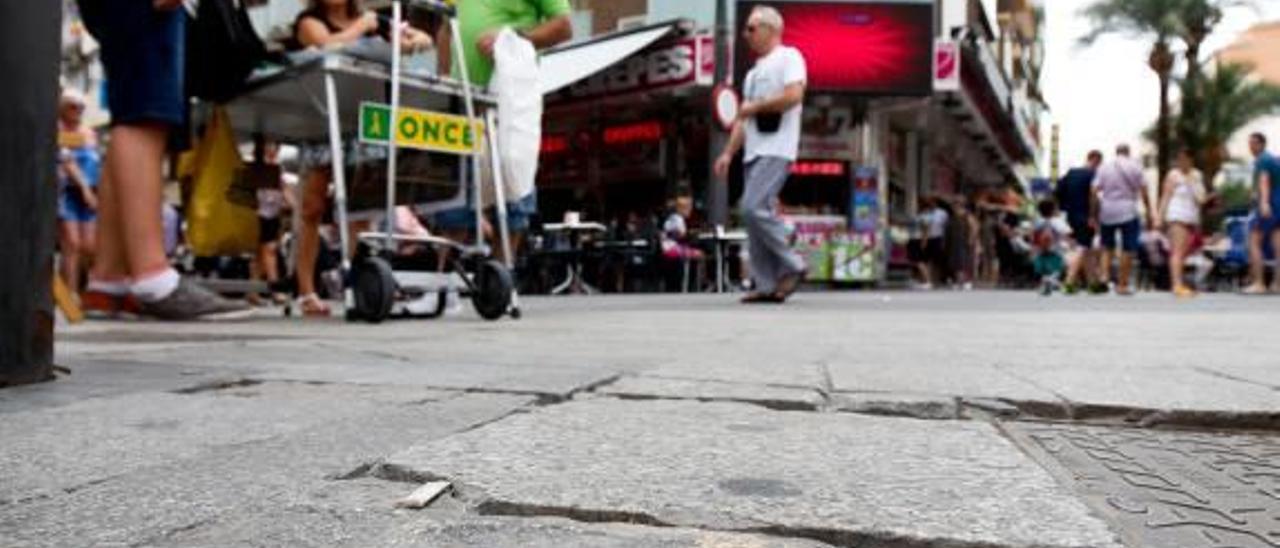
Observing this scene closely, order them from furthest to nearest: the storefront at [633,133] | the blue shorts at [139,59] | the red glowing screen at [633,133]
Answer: the red glowing screen at [633,133], the storefront at [633,133], the blue shorts at [139,59]

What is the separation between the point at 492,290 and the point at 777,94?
286 cm

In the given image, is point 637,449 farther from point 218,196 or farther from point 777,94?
point 777,94

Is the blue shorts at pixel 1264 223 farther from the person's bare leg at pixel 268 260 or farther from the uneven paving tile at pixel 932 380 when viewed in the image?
the uneven paving tile at pixel 932 380

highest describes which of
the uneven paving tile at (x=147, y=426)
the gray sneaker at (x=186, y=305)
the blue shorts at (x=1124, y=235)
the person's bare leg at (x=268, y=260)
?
the blue shorts at (x=1124, y=235)

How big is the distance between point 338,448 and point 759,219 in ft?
18.6

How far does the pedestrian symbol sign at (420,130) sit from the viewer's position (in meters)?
4.58

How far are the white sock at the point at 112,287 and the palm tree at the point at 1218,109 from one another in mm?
35070

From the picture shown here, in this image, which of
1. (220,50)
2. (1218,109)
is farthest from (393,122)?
(1218,109)

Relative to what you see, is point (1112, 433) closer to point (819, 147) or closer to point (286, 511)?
point (286, 511)

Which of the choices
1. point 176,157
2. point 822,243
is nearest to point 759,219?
point 176,157

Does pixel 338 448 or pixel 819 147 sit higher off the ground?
pixel 819 147

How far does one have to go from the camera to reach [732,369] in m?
2.74

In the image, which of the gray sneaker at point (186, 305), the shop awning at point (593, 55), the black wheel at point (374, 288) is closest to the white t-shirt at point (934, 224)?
the shop awning at point (593, 55)

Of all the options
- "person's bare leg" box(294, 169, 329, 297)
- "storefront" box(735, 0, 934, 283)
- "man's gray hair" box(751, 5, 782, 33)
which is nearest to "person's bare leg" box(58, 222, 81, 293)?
"person's bare leg" box(294, 169, 329, 297)
